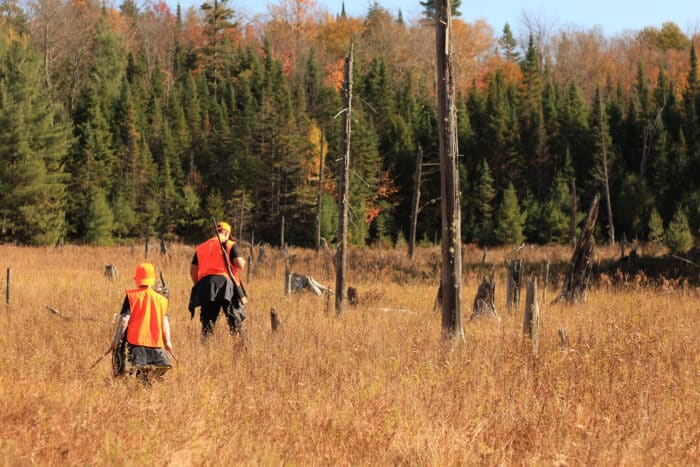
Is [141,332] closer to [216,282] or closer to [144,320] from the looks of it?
[144,320]

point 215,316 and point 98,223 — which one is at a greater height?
point 98,223

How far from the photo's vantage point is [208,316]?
9086 millimetres

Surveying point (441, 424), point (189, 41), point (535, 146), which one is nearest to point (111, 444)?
point (441, 424)

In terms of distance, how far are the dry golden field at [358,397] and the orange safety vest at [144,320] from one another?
1.31ft

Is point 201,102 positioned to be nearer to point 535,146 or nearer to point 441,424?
point 535,146

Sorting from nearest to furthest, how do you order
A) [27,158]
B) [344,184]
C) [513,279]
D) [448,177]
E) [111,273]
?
[448,177] → [513,279] → [344,184] → [111,273] → [27,158]

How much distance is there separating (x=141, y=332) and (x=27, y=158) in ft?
130

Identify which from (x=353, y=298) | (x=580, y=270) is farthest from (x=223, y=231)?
(x=580, y=270)

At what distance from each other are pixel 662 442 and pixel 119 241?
44546 mm

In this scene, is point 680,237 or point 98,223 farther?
point 98,223

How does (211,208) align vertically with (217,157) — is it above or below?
below

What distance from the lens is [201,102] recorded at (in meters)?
66.1

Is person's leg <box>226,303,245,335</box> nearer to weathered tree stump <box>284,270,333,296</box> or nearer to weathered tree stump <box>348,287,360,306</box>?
weathered tree stump <box>348,287,360,306</box>

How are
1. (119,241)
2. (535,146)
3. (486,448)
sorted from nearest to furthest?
(486,448)
(119,241)
(535,146)
